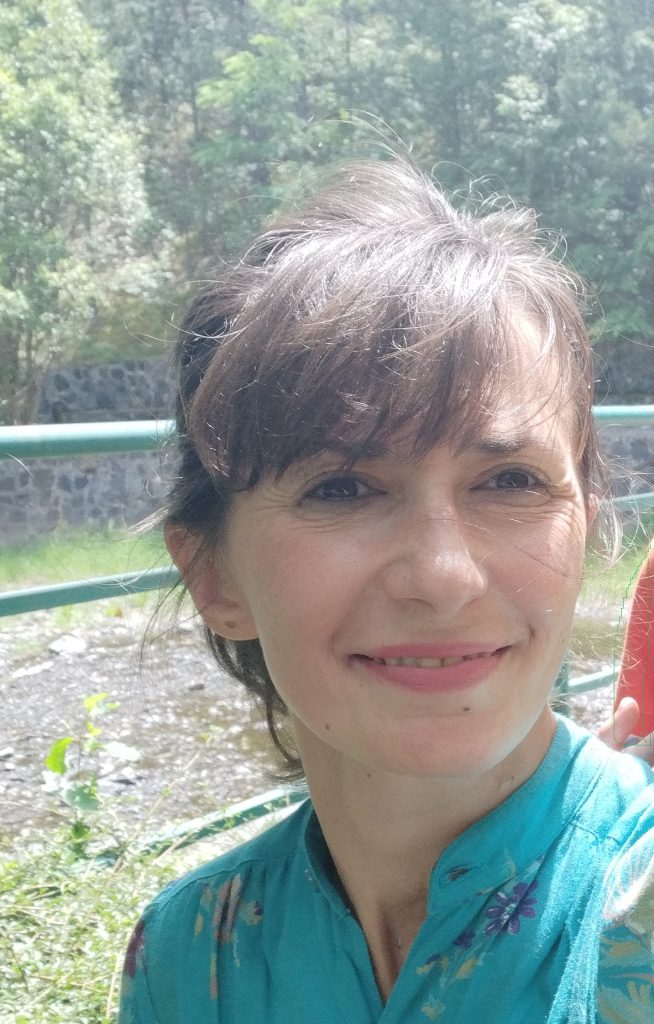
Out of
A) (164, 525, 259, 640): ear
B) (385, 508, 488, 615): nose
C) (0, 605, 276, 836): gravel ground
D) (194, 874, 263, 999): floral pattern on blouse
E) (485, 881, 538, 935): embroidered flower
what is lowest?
(0, 605, 276, 836): gravel ground

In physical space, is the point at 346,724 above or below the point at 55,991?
above

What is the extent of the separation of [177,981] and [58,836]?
1.65 m

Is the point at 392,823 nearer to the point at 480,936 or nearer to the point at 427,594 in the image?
the point at 480,936

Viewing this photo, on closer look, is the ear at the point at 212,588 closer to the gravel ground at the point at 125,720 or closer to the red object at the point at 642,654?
the red object at the point at 642,654

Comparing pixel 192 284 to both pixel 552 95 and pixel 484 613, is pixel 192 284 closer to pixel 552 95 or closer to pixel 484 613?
pixel 484 613

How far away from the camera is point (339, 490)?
83cm

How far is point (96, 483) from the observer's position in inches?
175

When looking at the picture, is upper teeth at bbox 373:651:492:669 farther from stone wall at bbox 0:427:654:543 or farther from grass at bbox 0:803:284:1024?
grass at bbox 0:803:284:1024

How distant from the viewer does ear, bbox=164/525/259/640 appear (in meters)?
0.97

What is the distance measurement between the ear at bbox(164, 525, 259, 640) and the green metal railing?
0.18 m

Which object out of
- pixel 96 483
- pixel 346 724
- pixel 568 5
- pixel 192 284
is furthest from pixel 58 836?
pixel 568 5

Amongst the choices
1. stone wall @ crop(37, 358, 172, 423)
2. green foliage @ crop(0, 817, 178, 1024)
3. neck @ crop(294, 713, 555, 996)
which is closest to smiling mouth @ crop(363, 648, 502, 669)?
neck @ crop(294, 713, 555, 996)

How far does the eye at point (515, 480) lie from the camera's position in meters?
0.82

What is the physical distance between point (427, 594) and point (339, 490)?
0.14 m
